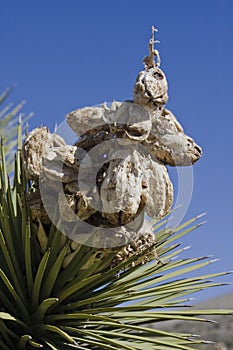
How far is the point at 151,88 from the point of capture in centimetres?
191

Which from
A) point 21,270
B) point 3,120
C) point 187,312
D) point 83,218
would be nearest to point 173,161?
point 83,218

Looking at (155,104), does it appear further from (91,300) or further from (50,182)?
(91,300)

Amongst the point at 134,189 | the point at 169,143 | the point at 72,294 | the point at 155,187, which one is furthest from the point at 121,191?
the point at 72,294

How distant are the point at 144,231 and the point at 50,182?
31 cm

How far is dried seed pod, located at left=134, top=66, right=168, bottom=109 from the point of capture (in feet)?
6.24

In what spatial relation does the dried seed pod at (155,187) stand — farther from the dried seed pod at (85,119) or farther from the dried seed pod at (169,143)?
the dried seed pod at (85,119)

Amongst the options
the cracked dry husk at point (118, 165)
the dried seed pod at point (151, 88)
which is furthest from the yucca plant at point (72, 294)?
the dried seed pod at point (151, 88)

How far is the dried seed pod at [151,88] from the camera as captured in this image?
1.90 meters

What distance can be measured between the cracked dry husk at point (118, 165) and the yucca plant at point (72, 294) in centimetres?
9

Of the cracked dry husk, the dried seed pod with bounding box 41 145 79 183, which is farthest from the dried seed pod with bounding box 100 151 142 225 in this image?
the dried seed pod with bounding box 41 145 79 183

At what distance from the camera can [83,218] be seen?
187cm

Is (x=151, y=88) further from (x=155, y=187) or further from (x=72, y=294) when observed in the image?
(x=72, y=294)

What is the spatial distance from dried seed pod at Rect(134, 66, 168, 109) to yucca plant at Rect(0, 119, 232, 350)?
1.42 feet

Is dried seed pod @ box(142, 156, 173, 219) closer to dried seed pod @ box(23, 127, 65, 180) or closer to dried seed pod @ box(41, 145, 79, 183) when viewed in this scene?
dried seed pod @ box(41, 145, 79, 183)
